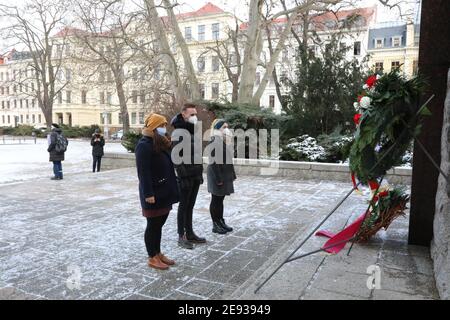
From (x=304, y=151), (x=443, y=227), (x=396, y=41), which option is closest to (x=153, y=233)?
(x=443, y=227)

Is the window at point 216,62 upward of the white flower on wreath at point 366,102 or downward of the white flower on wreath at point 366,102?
upward

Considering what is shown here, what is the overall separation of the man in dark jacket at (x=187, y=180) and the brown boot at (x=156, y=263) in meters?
0.76

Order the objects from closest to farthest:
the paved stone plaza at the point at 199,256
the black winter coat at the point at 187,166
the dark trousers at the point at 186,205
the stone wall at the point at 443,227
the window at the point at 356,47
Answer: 1. the stone wall at the point at 443,227
2. the paved stone plaza at the point at 199,256
3. the black winter coat at the point at 187,166
4. the dark trousers at the point at 186,205
5. the window at the point at 356,47

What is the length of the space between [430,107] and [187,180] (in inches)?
127

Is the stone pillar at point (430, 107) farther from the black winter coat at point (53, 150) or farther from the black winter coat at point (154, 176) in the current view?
the black winter coat at point (53, 150)

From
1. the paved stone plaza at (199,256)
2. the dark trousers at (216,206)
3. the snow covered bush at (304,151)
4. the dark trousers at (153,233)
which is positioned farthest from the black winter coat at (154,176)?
the snow covered bush at (304,151)

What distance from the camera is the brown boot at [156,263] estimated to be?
4449mm

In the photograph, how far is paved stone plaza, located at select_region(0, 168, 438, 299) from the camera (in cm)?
379

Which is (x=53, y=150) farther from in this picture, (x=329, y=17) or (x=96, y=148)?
(x=329, y=17)

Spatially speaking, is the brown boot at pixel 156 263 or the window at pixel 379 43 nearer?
the brown boot at pixel 156 263

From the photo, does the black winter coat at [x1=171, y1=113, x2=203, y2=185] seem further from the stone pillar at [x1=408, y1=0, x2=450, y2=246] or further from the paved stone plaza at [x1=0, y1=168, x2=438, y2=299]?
the stone pillar at [x1=408, y1=0, x2=450, y2=246]
